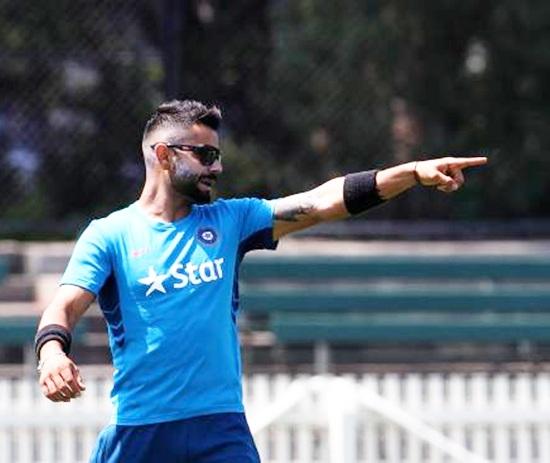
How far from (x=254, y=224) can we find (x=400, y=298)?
8483 millimetres

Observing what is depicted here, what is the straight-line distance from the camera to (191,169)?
6.50m

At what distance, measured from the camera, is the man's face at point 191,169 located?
256 inches

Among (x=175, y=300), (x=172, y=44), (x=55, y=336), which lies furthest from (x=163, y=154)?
(x=172, y=44)

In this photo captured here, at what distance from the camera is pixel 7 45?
57.0 ft

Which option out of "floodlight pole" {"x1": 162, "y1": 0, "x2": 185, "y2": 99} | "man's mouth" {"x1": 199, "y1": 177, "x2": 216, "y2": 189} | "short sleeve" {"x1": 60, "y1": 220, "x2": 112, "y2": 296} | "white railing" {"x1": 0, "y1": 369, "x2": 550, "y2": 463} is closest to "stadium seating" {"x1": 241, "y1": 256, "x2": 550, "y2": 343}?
"floodlight pole" {"x1": 162, "y1": 0, "x2": 185, "y2": 99}

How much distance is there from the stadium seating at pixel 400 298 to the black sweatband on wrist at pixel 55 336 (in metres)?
8.15

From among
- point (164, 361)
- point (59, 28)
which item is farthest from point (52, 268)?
point (164, 361)

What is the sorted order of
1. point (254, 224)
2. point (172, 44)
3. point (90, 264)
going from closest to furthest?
point (90, 264)
point (254, 224)
point (172, 44)

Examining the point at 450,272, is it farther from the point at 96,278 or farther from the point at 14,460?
the point at 96,278

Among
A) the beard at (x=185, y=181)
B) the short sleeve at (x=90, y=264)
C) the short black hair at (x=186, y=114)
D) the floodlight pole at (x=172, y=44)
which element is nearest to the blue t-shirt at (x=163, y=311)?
the short sleeve at (x=90, y=264)

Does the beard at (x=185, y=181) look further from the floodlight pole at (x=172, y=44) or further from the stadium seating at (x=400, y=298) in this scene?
the floodlight pole at (x=172, y=44)

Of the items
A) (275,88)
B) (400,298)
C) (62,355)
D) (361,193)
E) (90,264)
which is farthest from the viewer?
(275,88)

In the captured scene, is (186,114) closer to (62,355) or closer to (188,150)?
(188,150)

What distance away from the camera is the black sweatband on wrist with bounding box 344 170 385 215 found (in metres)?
6.46
